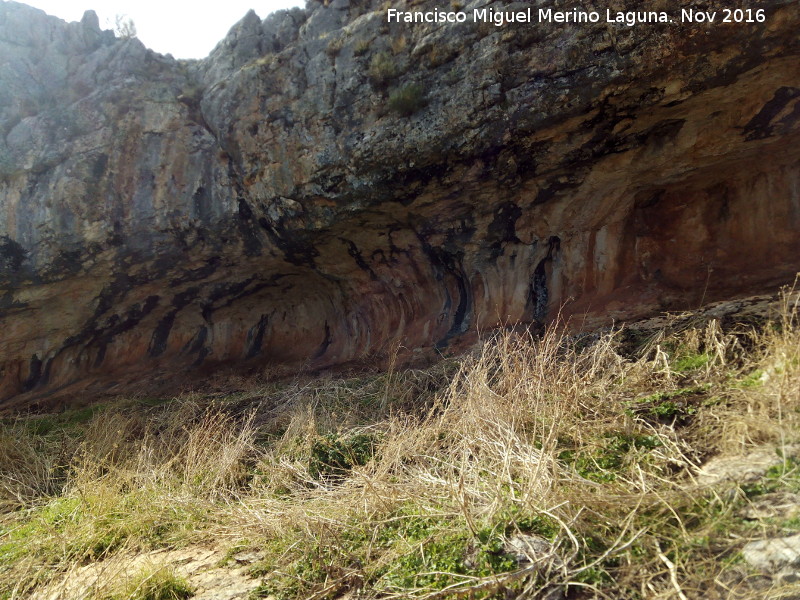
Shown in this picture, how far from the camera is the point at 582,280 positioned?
797cm

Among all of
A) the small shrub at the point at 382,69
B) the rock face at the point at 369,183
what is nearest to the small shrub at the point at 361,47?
the rock face at the point at 369,183

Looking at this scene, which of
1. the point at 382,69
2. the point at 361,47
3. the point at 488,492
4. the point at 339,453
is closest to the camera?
the point at 488,492

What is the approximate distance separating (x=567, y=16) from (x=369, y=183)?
10.9 feet

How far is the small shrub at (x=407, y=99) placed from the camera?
23.6ft

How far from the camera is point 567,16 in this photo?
6211 mm

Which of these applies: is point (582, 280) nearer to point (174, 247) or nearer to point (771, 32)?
point (771, 32)

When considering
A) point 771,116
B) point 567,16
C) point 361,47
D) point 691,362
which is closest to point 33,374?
point 361,47

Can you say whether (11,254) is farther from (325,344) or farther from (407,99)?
(407,99)

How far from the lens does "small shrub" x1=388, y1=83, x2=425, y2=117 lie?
719 cm

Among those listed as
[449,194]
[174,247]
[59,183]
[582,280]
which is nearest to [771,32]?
[582,280]

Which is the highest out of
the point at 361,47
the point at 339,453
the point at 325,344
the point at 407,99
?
the point at 361,47

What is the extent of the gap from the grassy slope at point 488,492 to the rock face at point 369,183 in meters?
2.65

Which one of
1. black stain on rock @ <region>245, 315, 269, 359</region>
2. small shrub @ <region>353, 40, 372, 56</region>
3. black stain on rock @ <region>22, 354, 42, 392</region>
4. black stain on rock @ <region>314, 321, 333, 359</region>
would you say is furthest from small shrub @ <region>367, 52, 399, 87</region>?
black stain on rock @ <region>22, 354, 42, 392</region>

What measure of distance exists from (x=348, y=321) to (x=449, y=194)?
4108mm
